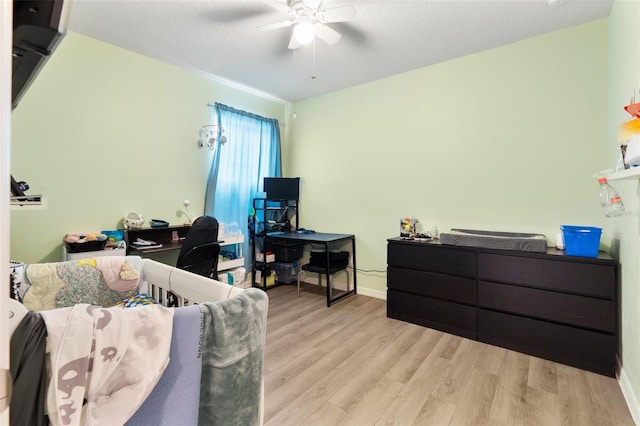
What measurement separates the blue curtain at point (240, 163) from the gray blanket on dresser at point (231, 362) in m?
2.78

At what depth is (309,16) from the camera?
2162 mm

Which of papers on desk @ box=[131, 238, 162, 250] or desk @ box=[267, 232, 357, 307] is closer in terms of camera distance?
papers on desk @ box=[131, 238, 162, 250]

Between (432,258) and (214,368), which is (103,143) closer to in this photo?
(214,368)

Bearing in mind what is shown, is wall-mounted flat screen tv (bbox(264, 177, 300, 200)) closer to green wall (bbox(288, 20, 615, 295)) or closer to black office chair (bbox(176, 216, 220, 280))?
green wall (bbox(288, 20, 615, 295))

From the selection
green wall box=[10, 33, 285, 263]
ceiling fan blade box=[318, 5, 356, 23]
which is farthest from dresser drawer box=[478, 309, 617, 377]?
green wall box=[10, 33, 285, 263]

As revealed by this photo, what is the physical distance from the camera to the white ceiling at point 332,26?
2.26 m

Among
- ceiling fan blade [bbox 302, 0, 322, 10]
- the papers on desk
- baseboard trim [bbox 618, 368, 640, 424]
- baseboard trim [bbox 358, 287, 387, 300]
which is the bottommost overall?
baseboard trim [bbox 618, 368, 640, 424]

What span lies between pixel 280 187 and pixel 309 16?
7.34ft

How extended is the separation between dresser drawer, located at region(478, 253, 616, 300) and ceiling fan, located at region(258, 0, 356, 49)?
Answer: 2207mm

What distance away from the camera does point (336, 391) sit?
1.87 meters

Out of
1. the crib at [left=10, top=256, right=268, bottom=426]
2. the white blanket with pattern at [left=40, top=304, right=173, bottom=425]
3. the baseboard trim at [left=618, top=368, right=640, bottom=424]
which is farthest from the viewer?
the baseboard trim at [left=618, top=368, right=640, bottom=424]

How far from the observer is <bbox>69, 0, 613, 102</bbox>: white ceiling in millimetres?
2256

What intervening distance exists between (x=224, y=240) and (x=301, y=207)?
133 cm

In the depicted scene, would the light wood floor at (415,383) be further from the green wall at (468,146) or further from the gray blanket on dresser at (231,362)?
the green wall at (468,146)
